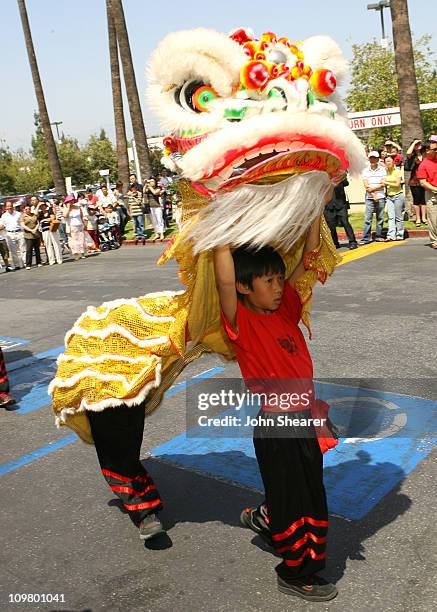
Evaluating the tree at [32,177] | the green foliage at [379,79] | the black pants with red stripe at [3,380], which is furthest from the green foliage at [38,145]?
the black pants with red stripe at [3,380]

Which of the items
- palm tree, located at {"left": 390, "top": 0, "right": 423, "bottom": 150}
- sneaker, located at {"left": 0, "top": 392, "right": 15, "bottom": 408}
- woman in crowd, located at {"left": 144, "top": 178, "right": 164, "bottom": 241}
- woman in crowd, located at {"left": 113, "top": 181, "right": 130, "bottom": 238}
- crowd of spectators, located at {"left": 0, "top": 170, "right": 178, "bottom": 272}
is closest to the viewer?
sneaker, located at {"left": 0, "top": 392, "right": 15, "bottom": 408}

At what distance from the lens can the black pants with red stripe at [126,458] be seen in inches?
131

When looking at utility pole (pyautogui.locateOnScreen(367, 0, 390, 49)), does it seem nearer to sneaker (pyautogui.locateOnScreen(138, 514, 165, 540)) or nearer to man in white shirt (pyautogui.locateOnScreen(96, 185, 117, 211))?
man in white shirt (pyautogui.locateOnScreen(96, 185, 117, 211))

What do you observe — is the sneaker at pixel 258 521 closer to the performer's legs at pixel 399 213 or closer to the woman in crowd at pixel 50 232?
the performer's legs at pixel 399 213

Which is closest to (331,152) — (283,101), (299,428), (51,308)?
(283,101)

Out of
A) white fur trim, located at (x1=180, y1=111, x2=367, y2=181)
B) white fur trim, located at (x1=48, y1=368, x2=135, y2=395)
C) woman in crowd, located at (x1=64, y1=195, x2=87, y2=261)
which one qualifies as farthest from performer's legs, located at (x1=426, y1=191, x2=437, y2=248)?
woman in crowd, located at (x1=64, y1=195, x2=87, y2=261)

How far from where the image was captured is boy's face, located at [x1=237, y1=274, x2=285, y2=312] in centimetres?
292

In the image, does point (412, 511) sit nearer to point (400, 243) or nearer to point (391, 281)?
point (391, 281)

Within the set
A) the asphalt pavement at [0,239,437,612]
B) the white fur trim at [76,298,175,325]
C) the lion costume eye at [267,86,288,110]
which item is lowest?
the asphalt pavement at [0,239,437,612]

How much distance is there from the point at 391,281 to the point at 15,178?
222 feet

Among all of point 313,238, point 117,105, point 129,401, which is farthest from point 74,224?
point 313,238

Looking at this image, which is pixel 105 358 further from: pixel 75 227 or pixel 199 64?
pixel 75 227

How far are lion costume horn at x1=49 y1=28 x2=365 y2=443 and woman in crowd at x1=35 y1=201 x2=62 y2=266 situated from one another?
15.1 m

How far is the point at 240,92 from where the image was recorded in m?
2.74
